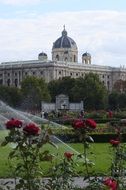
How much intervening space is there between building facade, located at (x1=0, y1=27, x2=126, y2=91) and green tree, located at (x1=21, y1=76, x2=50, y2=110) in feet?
146

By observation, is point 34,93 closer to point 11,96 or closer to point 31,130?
point 11,96

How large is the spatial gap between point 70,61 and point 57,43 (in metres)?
7.06

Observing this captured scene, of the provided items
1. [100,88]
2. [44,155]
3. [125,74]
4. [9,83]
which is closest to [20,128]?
[44,155]

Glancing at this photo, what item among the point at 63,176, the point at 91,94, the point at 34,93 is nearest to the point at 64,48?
the point at 34,93

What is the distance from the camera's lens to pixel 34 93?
9438 centimetres

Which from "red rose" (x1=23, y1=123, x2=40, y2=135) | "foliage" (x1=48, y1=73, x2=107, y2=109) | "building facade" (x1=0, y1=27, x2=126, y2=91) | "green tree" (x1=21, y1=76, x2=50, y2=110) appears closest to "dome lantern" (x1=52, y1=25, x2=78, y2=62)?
"building facade" (x1=0, y1=27, x2=126, y2=91)

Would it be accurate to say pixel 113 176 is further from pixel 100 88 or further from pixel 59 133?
pixel 100 88

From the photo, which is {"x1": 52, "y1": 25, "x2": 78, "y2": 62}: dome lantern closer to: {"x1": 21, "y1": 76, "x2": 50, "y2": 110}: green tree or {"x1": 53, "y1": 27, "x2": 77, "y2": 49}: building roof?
{"x1": 53, "y1": 27, "x2": 77, "y2": 49}: building roof

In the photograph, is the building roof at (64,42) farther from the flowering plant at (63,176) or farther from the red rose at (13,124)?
the red rose at (13,124)

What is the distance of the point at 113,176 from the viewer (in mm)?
7789

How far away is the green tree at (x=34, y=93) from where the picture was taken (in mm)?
92375

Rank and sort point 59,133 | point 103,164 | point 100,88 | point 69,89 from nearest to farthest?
point 103,164, point 59,133, point 100,88, point 69,89

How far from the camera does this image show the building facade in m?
145

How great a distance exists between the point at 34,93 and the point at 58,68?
169ft
